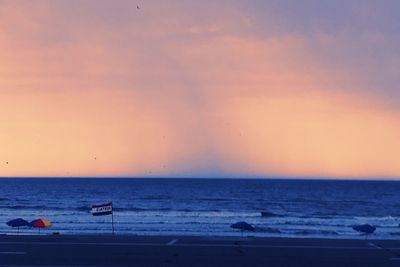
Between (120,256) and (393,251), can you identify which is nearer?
(120,256)

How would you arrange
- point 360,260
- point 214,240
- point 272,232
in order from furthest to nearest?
point 272,232, point 214,240, point 360,260

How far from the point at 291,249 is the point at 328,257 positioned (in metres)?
1.92

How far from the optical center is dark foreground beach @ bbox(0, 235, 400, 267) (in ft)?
57.0

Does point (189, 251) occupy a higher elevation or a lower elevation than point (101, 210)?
lower

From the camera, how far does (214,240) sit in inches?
894

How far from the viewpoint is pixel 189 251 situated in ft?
63.9

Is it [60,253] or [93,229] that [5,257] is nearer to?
[60,253]

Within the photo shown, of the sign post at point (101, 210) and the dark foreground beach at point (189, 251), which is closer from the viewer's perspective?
the dark foreground beach at point (189, 251)

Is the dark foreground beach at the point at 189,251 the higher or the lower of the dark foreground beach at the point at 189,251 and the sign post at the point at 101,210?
the lower

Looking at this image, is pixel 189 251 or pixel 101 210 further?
pixel 101 210

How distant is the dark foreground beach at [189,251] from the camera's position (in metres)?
17.4

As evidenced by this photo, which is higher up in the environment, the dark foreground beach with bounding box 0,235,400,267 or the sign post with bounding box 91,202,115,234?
the sign post with bounding box 91,202,115,234

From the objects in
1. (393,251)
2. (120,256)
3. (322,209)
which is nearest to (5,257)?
(120,256)

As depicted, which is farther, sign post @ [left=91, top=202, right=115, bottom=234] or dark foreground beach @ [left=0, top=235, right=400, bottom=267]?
sign post @ [left=91, top=202, right=115, bottom=234]
